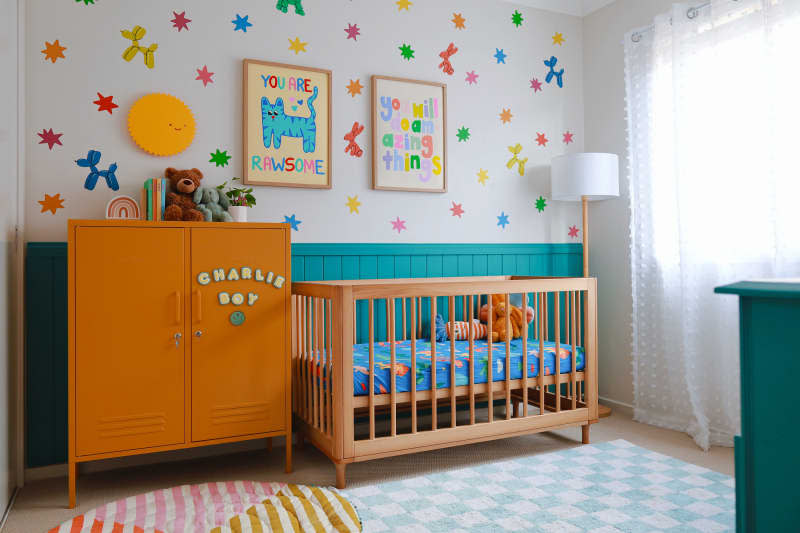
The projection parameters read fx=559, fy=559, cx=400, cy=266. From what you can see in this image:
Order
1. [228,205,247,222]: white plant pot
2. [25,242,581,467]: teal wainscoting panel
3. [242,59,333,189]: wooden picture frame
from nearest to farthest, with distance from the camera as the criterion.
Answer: [25,242,581,467]: teal wainscoting panel
[228,205,247,222]: white plant pot
[242,59,333,189]: wooden picture frame

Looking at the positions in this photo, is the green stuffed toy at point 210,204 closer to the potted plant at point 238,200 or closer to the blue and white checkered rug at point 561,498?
the potted plant at point 238,200

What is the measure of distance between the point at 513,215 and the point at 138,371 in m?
2.21

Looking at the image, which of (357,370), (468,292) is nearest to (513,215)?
(468,292)

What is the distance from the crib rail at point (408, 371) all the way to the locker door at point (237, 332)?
6.8 inches

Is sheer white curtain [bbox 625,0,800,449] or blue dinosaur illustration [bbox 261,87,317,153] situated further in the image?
blue dinosaur illustration [bbox 261,87,317,153]

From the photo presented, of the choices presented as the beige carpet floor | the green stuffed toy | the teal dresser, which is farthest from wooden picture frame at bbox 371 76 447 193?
the teal dresser

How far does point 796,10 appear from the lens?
7.79 feet

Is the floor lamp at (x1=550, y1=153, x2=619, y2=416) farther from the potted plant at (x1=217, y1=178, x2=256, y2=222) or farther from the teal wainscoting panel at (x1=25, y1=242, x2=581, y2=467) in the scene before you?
the potted plant at (x1=217, y1=178, x2=256, y2=222)

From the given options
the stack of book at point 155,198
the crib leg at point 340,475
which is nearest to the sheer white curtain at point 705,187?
the crib leg at point 340,475

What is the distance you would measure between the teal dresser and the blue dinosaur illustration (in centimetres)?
228

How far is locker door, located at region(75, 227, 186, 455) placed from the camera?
208 cm

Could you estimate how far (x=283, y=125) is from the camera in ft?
9.02

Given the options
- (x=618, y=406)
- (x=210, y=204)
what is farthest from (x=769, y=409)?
(x=618, y=406)

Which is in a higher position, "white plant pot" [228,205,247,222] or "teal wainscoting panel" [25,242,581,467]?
"white plant pot" [228,205,247,222]
